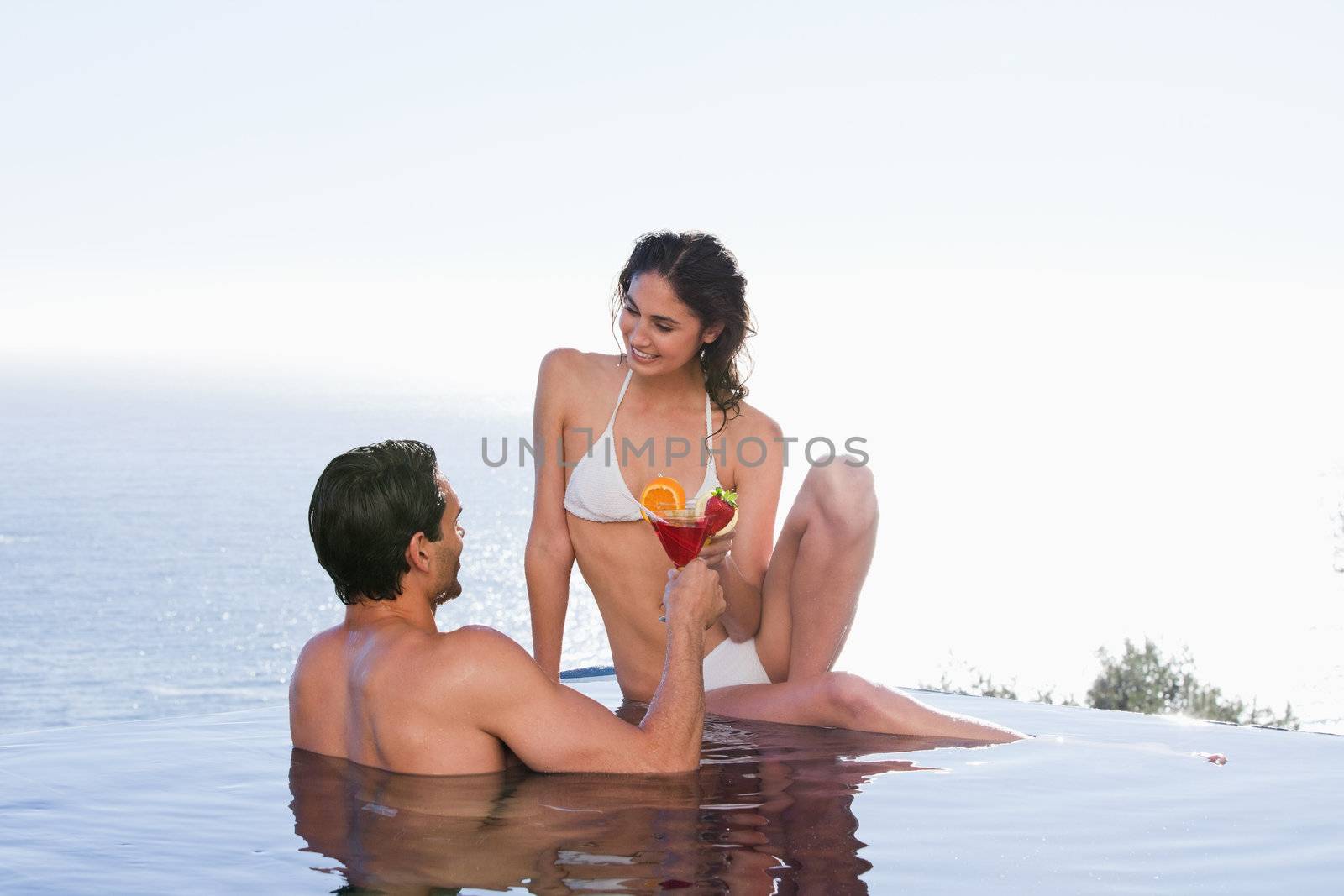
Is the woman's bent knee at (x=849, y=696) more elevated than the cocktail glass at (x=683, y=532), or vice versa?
the cocktail glass at (x=683, y=532)

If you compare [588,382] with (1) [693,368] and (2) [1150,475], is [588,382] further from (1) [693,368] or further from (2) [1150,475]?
(2) [1150,475]

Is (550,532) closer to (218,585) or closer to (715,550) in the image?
(715,550)

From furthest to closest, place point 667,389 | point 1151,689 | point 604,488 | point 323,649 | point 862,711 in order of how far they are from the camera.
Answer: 1. point 1151,689
2. point 667,389
3. point 604,488
4. point 862,711
5. point 323,649

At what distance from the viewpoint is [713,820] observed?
123 inches

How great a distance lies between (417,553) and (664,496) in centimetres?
105

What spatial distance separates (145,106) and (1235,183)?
6172cm

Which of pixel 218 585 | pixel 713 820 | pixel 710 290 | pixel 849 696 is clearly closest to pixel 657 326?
pixel 710 290

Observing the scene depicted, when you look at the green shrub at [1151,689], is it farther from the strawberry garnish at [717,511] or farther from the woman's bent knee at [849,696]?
the strawberry garnish at [717,511]

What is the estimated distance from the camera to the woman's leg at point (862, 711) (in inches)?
161

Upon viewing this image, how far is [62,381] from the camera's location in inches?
7579

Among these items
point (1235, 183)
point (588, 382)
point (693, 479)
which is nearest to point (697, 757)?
point (693, 479)

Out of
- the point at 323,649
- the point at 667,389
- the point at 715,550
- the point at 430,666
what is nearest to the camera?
the point at 430,666

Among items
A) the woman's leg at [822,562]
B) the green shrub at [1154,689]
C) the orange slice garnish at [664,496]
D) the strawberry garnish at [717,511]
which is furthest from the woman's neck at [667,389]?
the green shrub at [1154,689]

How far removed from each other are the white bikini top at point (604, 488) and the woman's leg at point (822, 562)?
0.34m
